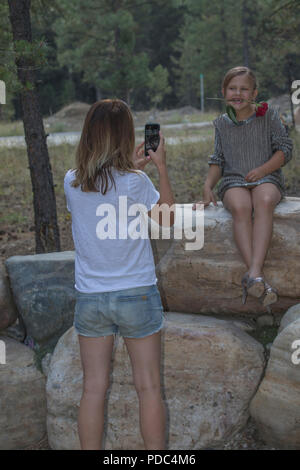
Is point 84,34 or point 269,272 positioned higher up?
point 84,34

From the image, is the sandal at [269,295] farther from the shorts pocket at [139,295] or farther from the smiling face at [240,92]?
the smiling face at [240,92]

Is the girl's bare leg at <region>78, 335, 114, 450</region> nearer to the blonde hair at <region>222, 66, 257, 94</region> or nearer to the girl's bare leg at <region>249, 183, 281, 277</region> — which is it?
the girl's bare leg at <region>249, 183, 281, 277</region>

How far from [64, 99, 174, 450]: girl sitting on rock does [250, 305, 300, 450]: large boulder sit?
890 mm

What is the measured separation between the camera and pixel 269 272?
351 centimetres

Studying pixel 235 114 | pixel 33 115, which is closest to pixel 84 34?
pixel 33 115

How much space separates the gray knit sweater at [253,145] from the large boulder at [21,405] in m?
1.81

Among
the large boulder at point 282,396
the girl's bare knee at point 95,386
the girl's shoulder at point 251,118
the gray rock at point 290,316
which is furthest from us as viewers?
the girl's shoulder at point 251,118

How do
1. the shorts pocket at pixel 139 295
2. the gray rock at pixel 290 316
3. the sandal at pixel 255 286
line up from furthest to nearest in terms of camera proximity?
1. the gray rock at pixel 290 316
2. the sandal at pixel 255 286
3. the shorts pocket at pixel 139 295

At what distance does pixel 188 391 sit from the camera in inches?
128

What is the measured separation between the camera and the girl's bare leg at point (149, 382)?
2469mm

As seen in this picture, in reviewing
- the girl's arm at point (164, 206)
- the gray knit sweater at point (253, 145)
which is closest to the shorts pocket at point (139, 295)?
the girl's arm at point (164, 206)

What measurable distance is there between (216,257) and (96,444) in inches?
59.4

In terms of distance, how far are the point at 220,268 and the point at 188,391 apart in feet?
2.72
